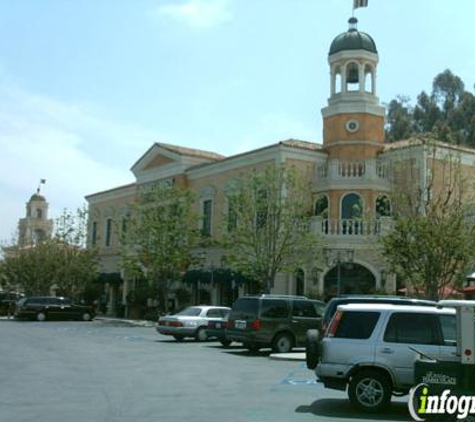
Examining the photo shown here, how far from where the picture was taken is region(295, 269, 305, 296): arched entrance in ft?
121

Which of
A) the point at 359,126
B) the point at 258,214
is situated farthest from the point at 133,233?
the point at 359,126

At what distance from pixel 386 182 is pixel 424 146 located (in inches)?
141

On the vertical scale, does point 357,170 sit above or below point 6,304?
above

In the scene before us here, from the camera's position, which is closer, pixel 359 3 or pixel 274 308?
pixel 274 308

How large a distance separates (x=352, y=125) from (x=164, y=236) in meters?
12.1

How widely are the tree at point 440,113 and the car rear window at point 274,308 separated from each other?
2128 inches

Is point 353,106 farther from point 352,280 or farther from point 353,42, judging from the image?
point 352,280

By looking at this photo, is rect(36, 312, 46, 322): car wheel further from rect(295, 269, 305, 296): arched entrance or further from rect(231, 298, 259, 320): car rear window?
rect(231, 298, 259, 320): car rear window

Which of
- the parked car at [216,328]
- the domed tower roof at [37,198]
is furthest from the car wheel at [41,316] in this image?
the domed tower roof at [37,198]

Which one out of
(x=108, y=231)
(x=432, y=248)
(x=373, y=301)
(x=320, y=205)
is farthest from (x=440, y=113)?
(x=373, y=301)

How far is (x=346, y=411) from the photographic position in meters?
11.9

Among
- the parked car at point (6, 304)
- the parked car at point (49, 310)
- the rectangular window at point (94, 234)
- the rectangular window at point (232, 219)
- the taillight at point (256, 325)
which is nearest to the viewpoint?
the taillight at point (256, 325)

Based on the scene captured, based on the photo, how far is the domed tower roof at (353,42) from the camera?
38.8 meters

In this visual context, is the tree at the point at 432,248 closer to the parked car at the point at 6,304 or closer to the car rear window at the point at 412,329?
the car rear window at the point at 412,329
